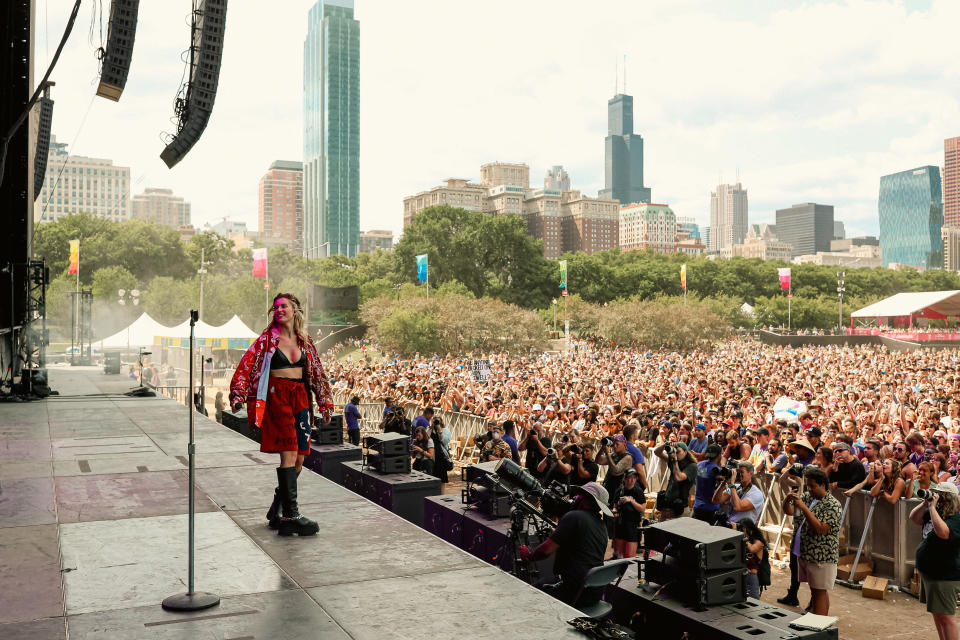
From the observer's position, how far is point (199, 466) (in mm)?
8805

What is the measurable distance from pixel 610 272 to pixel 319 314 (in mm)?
47804

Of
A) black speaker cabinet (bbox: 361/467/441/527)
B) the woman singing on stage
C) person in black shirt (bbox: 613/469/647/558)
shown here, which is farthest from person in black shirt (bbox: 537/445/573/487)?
the woman singing on stage

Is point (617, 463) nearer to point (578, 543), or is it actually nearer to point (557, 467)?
point (557, 467)

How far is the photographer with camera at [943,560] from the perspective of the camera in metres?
6.02

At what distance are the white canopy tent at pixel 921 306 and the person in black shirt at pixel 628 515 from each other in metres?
74.0

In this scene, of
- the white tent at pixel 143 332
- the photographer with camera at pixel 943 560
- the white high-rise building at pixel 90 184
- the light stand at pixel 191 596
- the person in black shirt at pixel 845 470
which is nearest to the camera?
the light stand at pixel 191 596

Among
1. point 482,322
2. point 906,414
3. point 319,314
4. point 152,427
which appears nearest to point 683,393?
point 906,414

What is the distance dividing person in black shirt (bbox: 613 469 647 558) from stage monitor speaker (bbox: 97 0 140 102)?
36.8ft

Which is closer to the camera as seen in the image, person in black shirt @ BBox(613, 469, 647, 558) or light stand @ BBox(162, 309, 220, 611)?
light stand @ BBox(162, 309, 220, 611)

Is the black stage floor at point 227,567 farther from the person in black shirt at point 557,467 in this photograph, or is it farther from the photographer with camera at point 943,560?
the photographer with camera at point 943,560

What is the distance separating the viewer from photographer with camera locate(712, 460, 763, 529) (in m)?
7.39

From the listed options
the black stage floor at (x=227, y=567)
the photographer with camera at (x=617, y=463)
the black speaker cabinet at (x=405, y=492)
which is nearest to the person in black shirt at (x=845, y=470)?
the photographer with camera at (x=617, y=463)

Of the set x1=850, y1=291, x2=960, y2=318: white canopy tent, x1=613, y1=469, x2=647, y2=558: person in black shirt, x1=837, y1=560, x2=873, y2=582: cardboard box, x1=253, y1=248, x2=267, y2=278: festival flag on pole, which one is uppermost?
x1=253, y1=248, x2=267, y2=278: festival flag on pole

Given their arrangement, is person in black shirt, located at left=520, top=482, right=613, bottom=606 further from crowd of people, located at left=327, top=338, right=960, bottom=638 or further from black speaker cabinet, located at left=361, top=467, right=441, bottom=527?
black speaker cabinet, located at left=361, top=467, right=441, bottom=527
